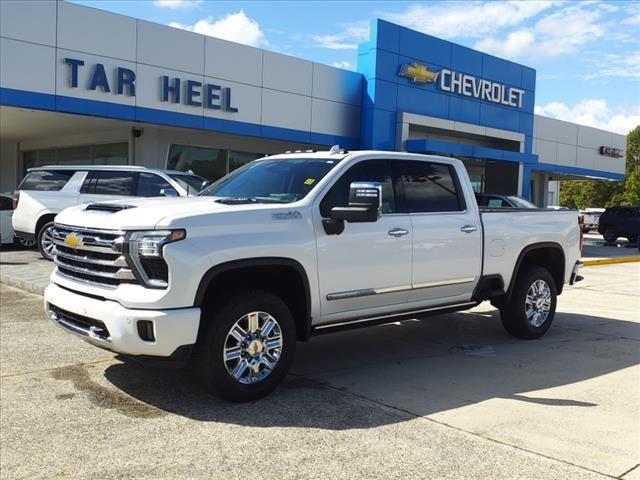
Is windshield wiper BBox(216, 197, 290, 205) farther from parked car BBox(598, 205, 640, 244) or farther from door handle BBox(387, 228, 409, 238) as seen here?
parked car BBox(598, 205, 640, 244)

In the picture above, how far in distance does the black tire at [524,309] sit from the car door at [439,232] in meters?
0.89

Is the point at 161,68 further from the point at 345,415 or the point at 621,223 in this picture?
the point at 621,223

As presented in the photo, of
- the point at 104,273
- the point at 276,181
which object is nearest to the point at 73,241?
the point at 104,273

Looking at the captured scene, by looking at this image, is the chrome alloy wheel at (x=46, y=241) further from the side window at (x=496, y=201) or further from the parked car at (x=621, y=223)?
the parked car at (x=621, y=223)

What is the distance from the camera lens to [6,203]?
14.7 metres

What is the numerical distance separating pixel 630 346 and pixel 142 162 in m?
14.4

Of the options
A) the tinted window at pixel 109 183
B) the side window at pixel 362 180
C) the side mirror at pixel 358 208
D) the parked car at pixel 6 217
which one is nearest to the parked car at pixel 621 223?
the tinted window at pixel 109 183

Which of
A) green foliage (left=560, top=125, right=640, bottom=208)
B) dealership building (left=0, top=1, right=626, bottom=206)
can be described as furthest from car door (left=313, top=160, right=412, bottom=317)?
green foliage (left=560, top=125, right=640, bottom=208)

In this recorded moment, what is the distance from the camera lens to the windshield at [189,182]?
12.1 m

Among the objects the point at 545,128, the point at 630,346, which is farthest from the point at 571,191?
the point at 630,346

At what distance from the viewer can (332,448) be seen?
400 cm

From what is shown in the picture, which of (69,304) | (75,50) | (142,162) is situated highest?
(75,50)

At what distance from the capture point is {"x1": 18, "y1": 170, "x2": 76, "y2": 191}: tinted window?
1257cm

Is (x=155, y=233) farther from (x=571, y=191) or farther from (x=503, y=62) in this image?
(x=571, y=191)
